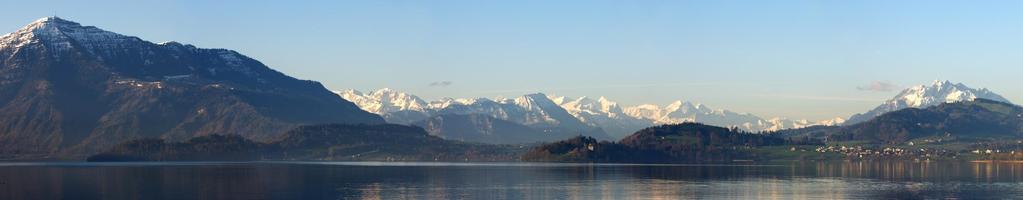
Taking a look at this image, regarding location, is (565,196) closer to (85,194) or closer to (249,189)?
(249,189)

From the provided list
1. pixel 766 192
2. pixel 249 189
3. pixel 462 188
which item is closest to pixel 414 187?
pixel 462 188

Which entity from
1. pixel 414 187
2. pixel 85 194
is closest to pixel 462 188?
pixel 414 187

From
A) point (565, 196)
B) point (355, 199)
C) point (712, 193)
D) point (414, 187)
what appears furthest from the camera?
point (414, 187)

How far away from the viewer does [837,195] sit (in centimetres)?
16962

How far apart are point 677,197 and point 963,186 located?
62855 millimetres

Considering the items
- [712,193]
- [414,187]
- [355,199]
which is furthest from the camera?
[414,187]

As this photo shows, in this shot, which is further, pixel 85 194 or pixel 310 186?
pixel 310 186

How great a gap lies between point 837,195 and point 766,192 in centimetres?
1208

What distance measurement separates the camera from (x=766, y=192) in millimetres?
178250

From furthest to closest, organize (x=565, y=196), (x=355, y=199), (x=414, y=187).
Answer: (x=414, y=187)
(x=565, y=196)
(x=355, y=199)

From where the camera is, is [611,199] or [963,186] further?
[963,186]

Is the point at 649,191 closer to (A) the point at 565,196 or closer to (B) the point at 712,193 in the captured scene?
(B) the point at 712,193

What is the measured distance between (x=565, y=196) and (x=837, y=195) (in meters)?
40.2

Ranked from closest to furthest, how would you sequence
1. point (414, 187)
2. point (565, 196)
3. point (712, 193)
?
point (565, 196), point (712, 193), point (414, 187)
